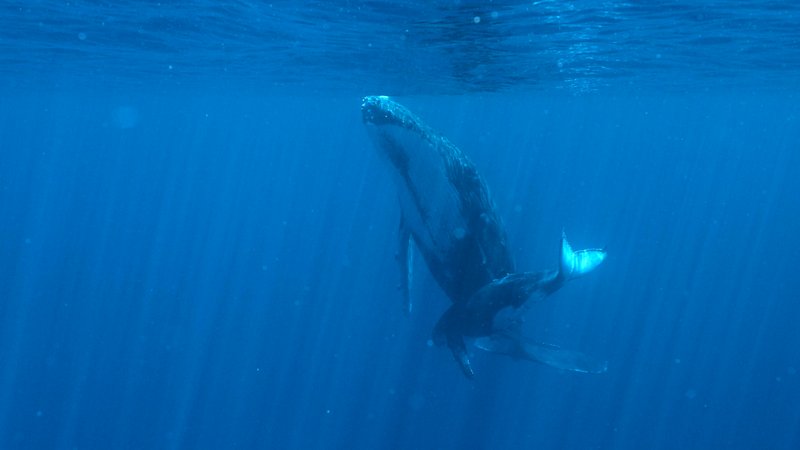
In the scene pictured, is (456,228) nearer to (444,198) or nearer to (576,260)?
(444,198)

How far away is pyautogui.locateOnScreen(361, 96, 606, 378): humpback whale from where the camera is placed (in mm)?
10086

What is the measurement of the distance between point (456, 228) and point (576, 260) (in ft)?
7.12

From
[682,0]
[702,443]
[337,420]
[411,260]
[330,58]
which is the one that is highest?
[682,0]

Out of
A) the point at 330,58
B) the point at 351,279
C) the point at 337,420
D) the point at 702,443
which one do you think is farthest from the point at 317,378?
the point at 702,443

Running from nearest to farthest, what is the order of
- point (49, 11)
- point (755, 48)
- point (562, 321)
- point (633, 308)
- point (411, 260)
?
point (411, 260)
point (49, 11)
point (755, 48)
point (562, 321)
point (633, 308)

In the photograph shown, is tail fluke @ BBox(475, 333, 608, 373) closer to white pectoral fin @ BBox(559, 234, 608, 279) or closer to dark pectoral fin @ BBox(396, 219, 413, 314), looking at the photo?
white pectoral fin @ BBox(559, 234, 608, 279)

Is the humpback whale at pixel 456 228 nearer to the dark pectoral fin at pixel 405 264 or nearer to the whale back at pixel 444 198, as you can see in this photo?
the whale back at pixel 444 198

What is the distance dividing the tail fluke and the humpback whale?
0.6 inches

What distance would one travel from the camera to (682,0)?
13500mm

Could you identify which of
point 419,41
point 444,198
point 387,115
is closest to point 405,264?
point 444,198

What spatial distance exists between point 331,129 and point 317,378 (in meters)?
65.3

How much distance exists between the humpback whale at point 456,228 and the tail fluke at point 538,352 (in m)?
0.02

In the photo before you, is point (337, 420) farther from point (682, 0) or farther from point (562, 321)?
point (682, 0)

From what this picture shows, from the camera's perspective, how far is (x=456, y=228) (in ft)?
34.2
